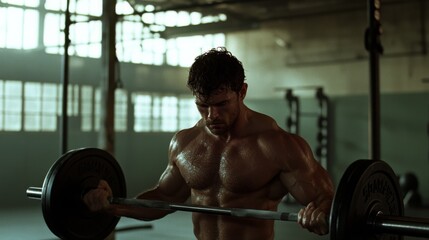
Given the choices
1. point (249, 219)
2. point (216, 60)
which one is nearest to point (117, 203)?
point (249, 219)

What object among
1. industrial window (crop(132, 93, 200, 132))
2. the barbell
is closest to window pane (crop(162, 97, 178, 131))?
industrial window (crop(132, 93, 200, 132))

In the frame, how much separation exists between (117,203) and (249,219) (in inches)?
20.9

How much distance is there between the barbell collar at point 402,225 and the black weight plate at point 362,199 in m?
0.02

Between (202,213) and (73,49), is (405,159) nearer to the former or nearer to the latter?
(73,49)

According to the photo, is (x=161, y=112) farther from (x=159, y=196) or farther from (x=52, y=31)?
(x=159, y=196)

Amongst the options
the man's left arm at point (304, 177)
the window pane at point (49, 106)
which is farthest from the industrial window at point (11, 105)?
the man's left arm at point (304, 177)

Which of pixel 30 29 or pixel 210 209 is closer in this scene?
pixel 210 209

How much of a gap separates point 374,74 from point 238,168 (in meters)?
1.49

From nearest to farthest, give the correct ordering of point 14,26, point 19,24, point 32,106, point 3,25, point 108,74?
point 108,74
point 3,25
point 14,26
point 19,24
point 32,106

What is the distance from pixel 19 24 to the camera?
7980 millimetres

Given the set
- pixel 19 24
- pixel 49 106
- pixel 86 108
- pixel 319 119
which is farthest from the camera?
pixel 319 119

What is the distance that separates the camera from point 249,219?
2.00m

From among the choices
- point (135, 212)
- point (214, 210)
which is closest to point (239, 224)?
point (214, 210)

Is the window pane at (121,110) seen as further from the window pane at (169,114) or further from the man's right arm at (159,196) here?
the man's right arm at (159,196)
